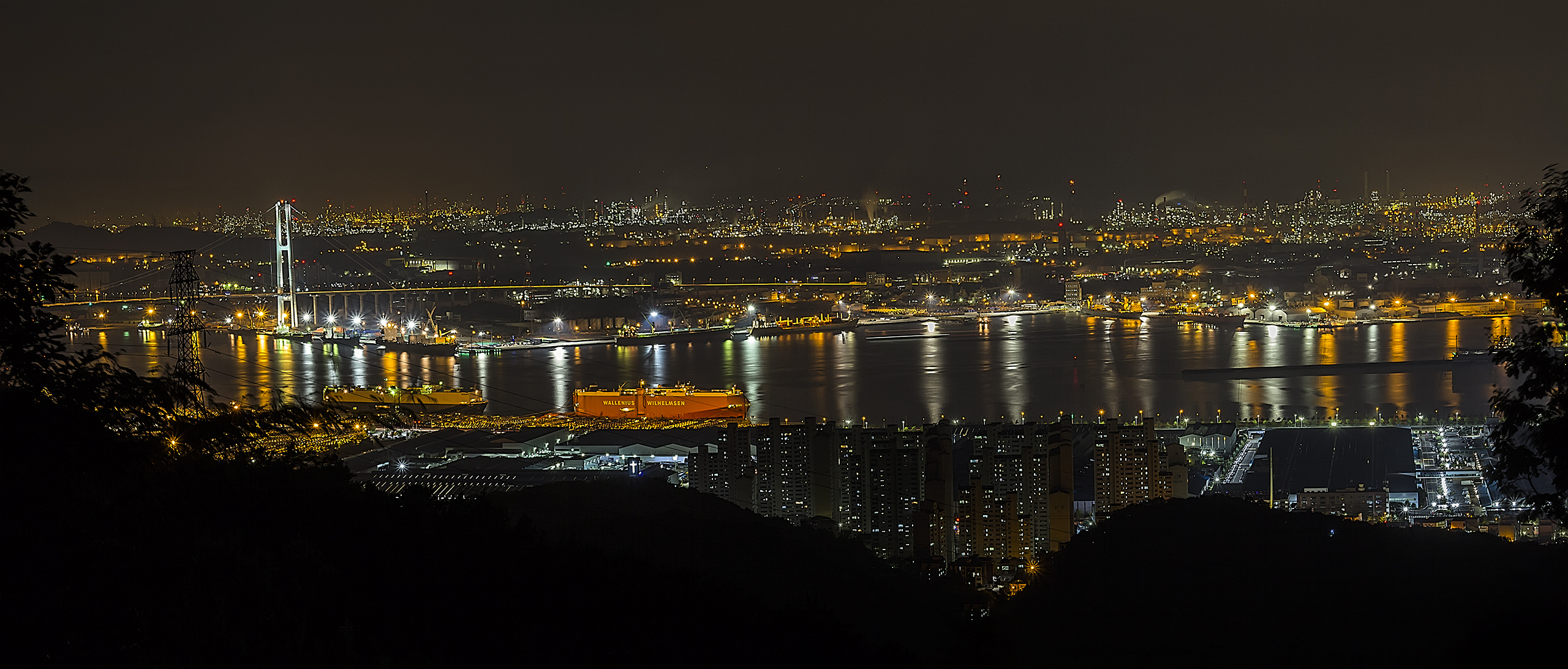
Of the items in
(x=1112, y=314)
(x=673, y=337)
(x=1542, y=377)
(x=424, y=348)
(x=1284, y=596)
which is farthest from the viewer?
(x=1112, y=314)

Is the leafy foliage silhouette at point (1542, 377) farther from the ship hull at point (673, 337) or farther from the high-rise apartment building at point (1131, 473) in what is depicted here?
the ship hull at point (673, 337)

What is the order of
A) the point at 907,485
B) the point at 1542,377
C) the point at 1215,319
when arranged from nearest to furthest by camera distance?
the point at 1542,377, the point at 907,485, the point at 1215,319

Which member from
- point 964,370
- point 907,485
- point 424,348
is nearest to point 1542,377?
point 907,485

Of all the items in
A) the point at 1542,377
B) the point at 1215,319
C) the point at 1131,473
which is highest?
the point at 1542,377

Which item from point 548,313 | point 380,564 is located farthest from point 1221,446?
point 548,313

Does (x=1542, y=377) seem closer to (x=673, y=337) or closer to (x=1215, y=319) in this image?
(x=673, y=337)

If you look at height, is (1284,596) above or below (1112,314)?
below

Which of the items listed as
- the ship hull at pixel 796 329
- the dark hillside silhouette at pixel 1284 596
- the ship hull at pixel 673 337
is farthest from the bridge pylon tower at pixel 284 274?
the dark hillside silhouette at pixel 1284 596

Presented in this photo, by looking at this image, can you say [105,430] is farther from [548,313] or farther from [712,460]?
[548,313]
